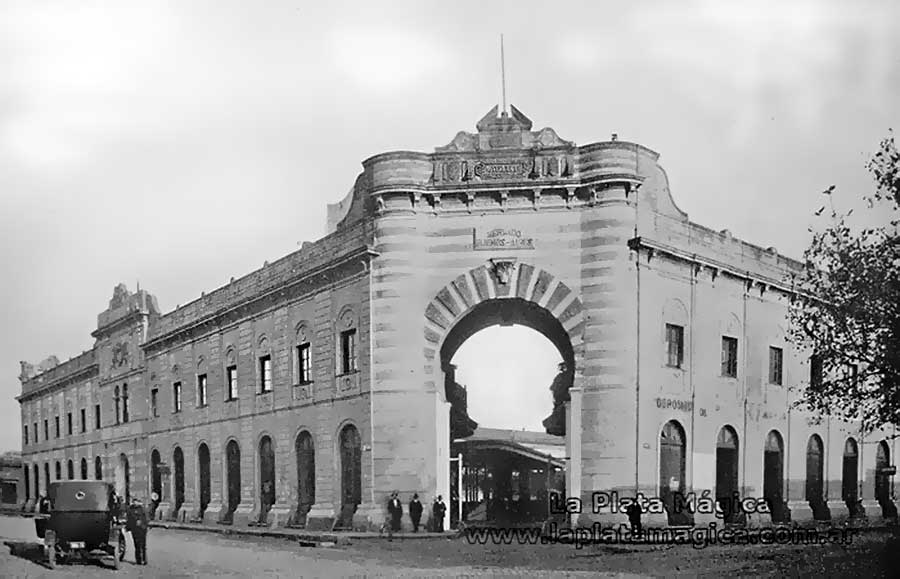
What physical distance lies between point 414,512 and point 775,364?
463 centimetres

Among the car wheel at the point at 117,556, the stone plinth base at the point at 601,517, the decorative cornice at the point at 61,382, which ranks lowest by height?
the stone plinth base at the point at 601,517

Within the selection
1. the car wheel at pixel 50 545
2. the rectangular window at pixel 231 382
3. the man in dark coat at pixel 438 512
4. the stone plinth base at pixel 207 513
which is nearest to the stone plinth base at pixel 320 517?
the stone plinth base at pixel 207 513

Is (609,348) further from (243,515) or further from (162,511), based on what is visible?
(162,511)

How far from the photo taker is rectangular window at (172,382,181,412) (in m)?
11.2

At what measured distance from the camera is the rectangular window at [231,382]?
13.2 m

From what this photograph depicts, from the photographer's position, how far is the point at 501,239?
11562mm

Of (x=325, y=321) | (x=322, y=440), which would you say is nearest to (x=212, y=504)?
(x=322, y=440)

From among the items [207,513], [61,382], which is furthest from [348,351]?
[61,382]

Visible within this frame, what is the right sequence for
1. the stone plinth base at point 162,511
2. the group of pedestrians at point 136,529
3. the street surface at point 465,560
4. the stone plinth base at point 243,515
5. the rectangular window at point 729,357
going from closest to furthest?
the street surface at point 465,560 < the group of pedestrians at point 136,529 < the rectangular window at point 729,357 < the stone plinth base at point 162,511 < the stone plinth base at point 243,515

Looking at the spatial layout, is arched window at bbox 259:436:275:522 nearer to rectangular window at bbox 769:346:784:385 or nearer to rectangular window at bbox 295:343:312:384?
rectangular window at bbox 295:343:312:384

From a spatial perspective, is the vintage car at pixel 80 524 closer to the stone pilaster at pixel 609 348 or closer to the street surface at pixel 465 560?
the street surface at pixel 465 560

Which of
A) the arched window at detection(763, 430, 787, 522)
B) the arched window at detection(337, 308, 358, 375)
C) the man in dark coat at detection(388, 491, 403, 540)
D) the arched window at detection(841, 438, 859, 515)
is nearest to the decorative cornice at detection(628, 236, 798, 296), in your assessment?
the arched window at detection(763, 430, 787, 522)

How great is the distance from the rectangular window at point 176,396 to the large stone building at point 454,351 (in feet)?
0.11

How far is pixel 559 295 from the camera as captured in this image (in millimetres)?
11711
